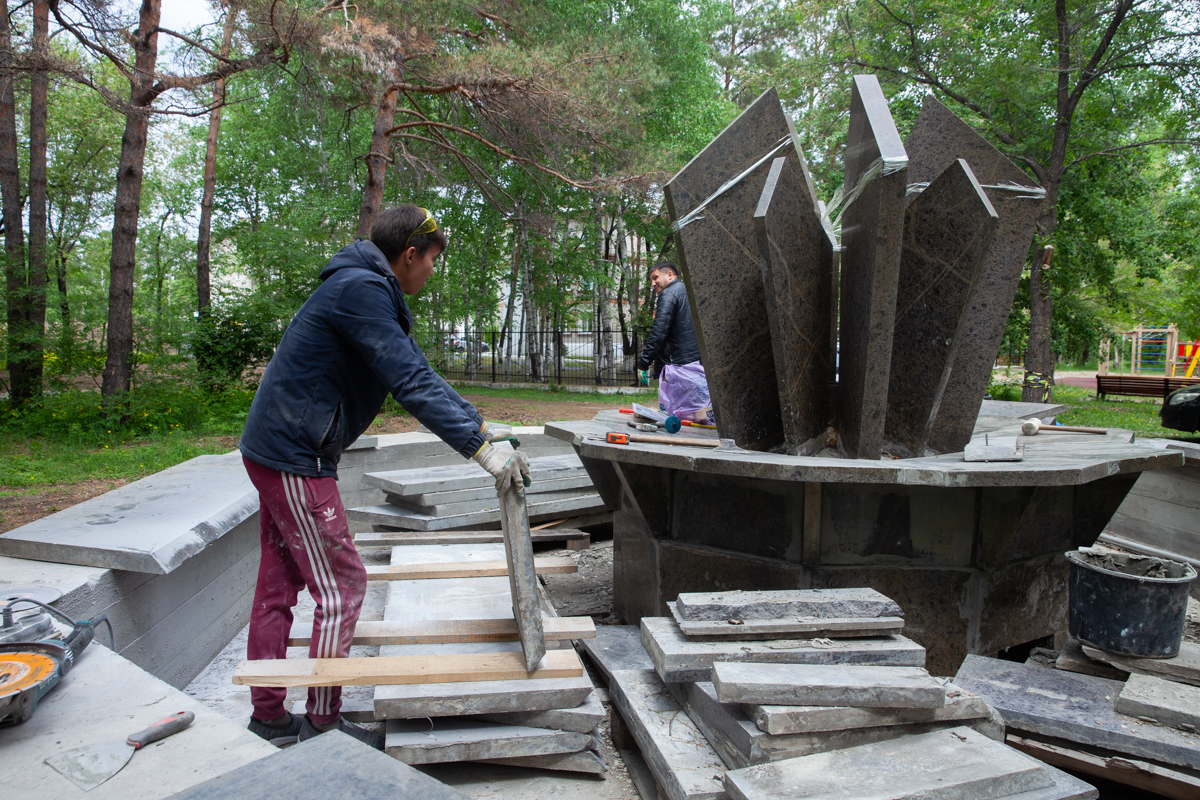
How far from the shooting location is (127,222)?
1013 cm

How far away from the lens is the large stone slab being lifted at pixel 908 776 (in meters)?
2.12

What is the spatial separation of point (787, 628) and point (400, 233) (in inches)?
82.7

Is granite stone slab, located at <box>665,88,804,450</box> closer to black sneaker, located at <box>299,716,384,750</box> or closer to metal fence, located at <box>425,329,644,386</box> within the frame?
black sneaker, located at <box>299,716,384,750</box>

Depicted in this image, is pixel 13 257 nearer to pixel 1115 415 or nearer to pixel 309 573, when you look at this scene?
pixel 309 573

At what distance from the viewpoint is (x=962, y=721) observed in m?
2.59

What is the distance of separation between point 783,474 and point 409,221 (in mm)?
1834

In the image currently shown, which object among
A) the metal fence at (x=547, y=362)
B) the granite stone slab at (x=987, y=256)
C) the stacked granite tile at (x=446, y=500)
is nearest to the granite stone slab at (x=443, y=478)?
the stacked granite tile at (x=446, y=500)

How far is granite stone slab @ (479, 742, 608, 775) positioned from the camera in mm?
2594

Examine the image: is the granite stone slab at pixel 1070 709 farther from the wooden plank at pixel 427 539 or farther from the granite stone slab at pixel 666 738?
the wooden plank at pixel 427 539

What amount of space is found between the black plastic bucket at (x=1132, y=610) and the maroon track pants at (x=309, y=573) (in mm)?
3035

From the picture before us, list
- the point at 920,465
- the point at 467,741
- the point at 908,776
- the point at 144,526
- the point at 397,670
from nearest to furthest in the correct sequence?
the point at 908,776 < the point at 467,741 < the point at 397,670 < the point at 920,465 < the point at 144,526

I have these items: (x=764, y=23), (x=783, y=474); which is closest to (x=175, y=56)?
(x=783, y=474)

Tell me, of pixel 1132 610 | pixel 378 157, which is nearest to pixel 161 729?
pixel 1132 610

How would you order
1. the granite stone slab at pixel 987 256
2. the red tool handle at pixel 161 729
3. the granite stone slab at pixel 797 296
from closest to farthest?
the red tool handle at pixel 161 729, the granite stone slab at pixel 797 296, the granite stone slab at pixel 987 256
